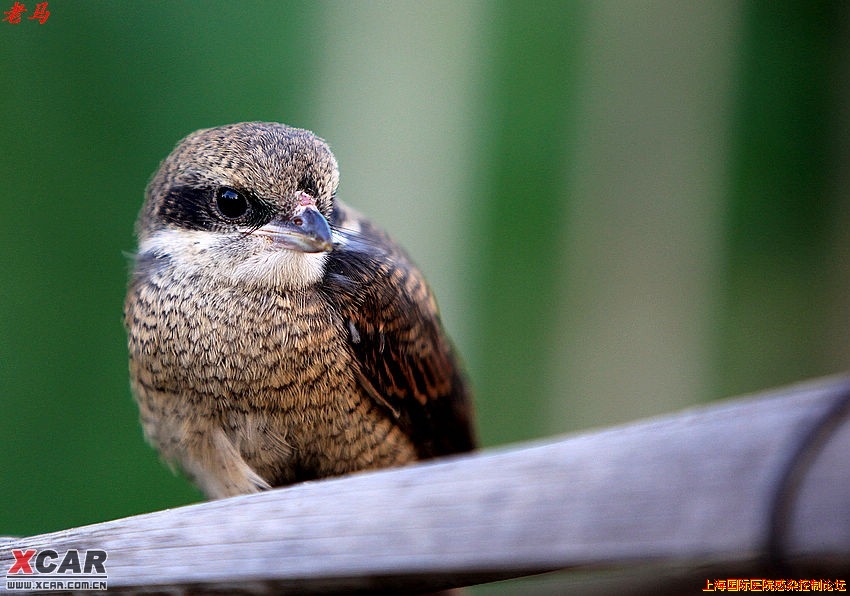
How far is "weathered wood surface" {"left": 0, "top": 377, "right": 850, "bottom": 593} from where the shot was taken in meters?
0.58

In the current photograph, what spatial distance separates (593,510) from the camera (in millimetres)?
660

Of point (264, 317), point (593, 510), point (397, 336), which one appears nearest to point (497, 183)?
point (397, 336)

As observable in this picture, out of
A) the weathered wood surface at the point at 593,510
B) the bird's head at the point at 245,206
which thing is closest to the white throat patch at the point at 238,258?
the bird's head at the point at 245,206

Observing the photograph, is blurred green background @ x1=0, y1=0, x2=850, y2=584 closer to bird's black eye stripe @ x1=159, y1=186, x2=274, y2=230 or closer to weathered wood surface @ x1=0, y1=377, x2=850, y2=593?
bird's black eye stripe @ x1=159, y1=186, x2=274, y2=230

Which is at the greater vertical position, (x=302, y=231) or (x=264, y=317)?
(x=302, y=231)

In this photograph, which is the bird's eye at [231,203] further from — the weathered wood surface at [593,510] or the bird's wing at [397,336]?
the weathered wood surface at [593,510]

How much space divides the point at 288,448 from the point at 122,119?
1.96ft

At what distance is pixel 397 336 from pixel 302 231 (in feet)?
1.08

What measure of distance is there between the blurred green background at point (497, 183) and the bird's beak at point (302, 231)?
0.08 metres

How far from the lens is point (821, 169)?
311cm

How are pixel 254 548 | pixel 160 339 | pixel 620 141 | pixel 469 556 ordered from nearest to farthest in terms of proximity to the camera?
1. pixel 469 556
2. pixel 254 548
3. pixel 160 339
4. pixel 620 141

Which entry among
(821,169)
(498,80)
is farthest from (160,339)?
(821,169)

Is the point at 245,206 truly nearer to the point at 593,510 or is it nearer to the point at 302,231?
the point at 302,231

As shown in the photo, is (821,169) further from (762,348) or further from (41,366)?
(41,366)
